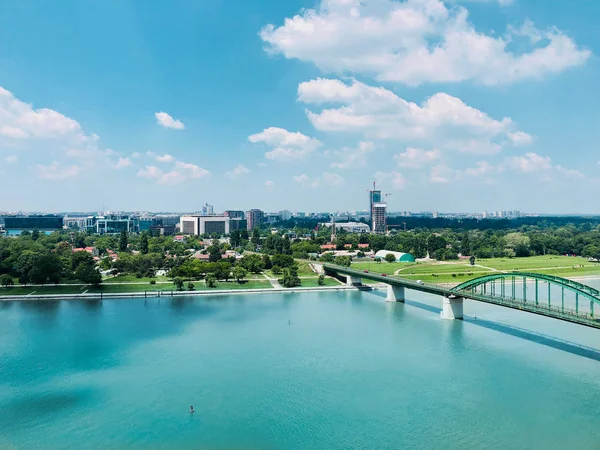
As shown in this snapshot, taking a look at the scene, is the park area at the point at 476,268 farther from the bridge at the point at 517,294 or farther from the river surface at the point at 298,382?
the river surface at the point at 298,382

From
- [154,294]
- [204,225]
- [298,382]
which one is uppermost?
[204,225]

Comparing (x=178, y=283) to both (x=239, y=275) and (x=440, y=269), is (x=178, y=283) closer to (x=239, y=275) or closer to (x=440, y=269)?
(x=239, y=275)

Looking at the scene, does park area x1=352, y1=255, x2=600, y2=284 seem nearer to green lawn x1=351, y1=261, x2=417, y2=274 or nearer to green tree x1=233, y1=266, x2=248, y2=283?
green lawn x1=351, y1=261, x2=417, y2=274

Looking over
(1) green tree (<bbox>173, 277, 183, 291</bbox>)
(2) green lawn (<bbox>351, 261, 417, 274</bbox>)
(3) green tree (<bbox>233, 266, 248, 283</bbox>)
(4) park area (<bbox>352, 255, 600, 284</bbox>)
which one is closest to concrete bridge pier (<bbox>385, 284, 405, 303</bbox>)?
(4) park area (<bbox>352, 255, 600, 284</bbox>)

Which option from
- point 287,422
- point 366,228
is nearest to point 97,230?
point 366,228

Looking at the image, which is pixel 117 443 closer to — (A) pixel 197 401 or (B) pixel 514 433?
(A) pixel 197 401

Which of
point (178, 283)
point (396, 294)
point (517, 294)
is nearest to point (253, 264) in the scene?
point (178, 283)
